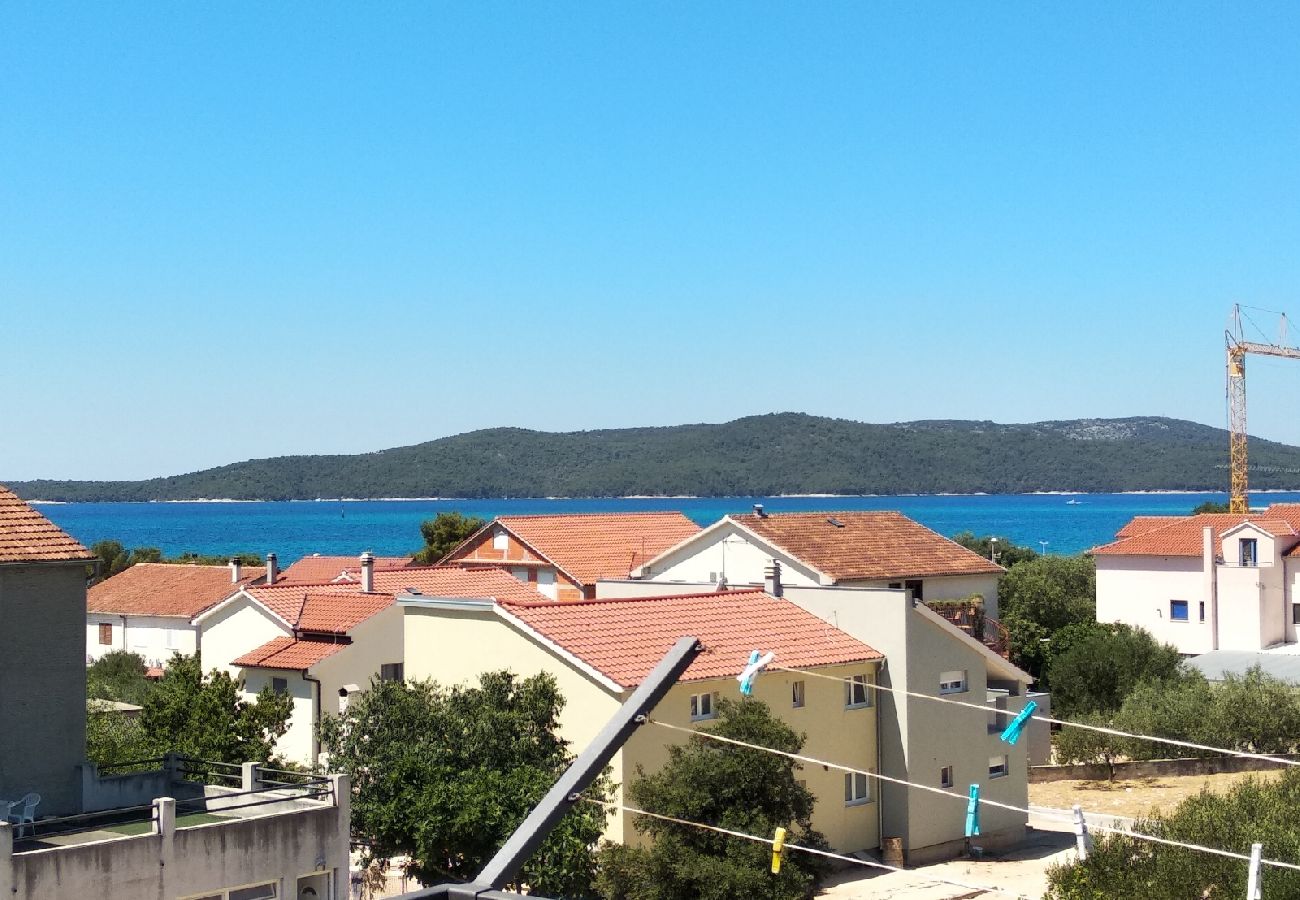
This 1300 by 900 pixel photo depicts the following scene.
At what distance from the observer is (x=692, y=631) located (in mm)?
34406

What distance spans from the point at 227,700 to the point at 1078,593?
58631 mm

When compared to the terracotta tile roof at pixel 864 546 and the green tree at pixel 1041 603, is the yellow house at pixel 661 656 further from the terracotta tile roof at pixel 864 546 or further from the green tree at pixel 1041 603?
the green tree at pixel 1041 603

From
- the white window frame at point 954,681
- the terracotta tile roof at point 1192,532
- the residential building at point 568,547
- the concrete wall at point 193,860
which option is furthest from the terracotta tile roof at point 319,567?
the concrete wall at point 193,860

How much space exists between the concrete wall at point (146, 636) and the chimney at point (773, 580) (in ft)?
125

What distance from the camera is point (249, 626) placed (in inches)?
1847

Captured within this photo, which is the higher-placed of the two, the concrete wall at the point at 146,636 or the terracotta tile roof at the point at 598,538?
the terracotta tile roof at the point at 598,538

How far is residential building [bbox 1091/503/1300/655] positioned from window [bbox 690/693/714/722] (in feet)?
149

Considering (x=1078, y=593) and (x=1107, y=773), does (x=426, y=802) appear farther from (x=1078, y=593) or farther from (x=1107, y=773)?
(x=1078, y=593)

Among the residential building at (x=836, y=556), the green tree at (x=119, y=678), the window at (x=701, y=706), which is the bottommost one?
the green tree at (x=119, y=678)

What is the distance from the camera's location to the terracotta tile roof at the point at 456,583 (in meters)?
45.6

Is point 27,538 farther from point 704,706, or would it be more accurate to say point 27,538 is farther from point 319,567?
point 319,567

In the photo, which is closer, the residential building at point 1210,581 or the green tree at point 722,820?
the green tree at point 722,820

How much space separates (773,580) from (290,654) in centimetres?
1350

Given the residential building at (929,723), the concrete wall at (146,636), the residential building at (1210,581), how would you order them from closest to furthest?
1. the residential building at (929,723)
2. the residential building at (1210,581)
3. the concrete wall at (146,636)
